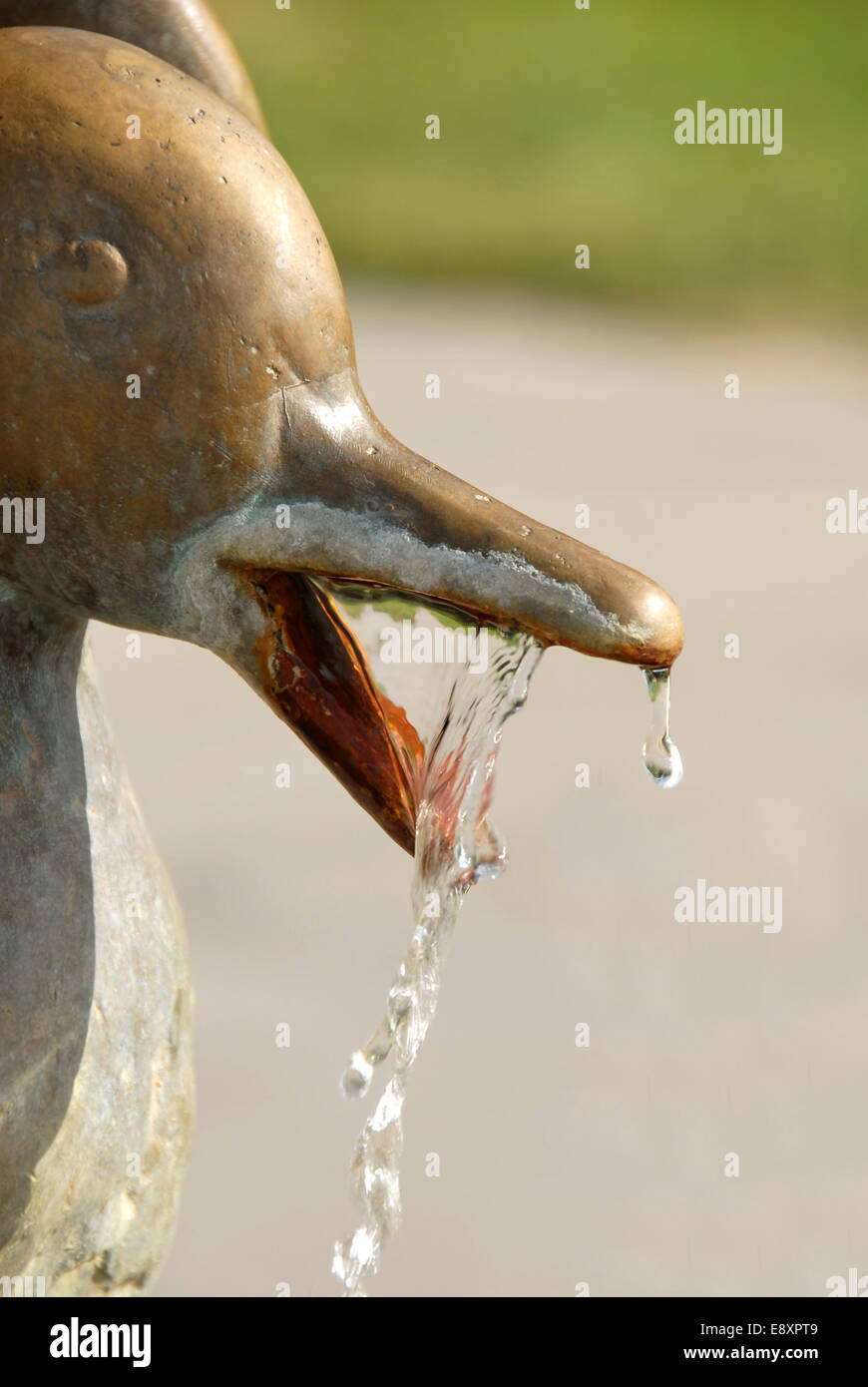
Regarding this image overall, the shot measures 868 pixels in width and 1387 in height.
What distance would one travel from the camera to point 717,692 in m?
2.93

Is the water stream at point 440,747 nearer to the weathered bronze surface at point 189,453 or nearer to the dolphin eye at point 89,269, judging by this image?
the weathered bronze surface at point 189,453

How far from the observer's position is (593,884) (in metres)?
2.35

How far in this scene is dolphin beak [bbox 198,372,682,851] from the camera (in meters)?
0.72

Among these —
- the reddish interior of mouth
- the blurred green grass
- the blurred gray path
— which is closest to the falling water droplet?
the reddish interior of mouth

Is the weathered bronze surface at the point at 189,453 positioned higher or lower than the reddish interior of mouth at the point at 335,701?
higher

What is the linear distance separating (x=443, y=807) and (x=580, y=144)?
5925mm

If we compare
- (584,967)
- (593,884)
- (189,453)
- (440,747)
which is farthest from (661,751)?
(593,884)

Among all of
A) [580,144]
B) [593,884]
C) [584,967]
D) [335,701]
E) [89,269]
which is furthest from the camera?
[580,144]

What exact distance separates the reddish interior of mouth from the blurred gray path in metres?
0.89

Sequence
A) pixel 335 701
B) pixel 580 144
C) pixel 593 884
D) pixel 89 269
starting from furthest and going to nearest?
1. pixel 580 144
2. pixel 593 884
3. pixel 335 701
4. pixel 89 269

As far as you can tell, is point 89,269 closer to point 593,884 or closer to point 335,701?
point 335,701

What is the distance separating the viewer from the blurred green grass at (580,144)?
575 centimetres

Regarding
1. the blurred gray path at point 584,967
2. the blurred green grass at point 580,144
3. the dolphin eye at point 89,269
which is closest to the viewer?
the dolphin eye at point 89,269

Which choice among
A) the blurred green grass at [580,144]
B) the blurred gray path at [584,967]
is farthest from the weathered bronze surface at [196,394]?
the blurred green grass at [580,144]
